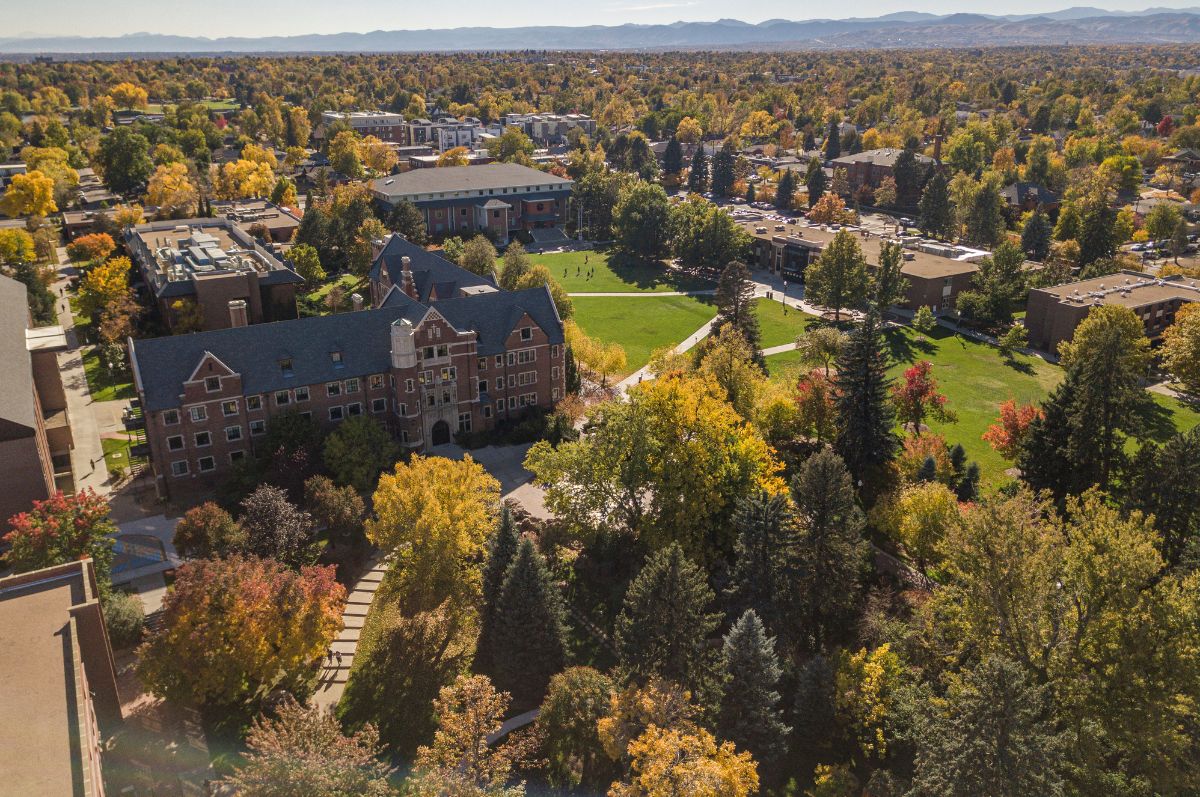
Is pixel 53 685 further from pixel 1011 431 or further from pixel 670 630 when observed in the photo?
pixel 1011 431

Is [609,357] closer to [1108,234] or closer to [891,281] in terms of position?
[891,281]

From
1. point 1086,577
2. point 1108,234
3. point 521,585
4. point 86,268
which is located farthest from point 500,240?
point 1086,577

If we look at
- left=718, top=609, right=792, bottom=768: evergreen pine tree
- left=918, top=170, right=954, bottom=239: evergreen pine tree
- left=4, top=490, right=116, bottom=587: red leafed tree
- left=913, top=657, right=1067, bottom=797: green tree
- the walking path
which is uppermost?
left=918, top=170, right=954, bottom=239: evergreen pine tree

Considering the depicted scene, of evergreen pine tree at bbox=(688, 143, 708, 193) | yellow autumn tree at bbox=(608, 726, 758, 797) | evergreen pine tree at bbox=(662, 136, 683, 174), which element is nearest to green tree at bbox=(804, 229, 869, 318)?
yellow autumn tree at bbox=(608, 726, 758, 797)

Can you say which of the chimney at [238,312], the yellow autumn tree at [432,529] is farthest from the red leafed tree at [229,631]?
the chimney at [238,312]

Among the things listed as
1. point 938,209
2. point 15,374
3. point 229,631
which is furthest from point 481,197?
point 229,631

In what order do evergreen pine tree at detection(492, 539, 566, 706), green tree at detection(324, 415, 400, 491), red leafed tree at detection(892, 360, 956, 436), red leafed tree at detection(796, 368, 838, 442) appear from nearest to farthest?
evergreen pine tree at detection(492, 539, 566, 706) < green tree at detection(324, 415, 400, 491) < red leafed tree at detection(796, 368, 838, 442) < red leafed tree at detection(892, 360, 956, 436)

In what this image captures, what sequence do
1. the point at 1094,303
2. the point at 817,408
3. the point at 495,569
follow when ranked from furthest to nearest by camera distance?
1. the point at 1094,303
2. the point at 817,408
3. the point at 495,569

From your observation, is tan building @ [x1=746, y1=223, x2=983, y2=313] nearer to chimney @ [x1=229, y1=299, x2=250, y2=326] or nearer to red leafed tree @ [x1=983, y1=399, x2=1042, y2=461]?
red leafed tree @ [x1=983, y1=399, x2=1042, y2=461]
